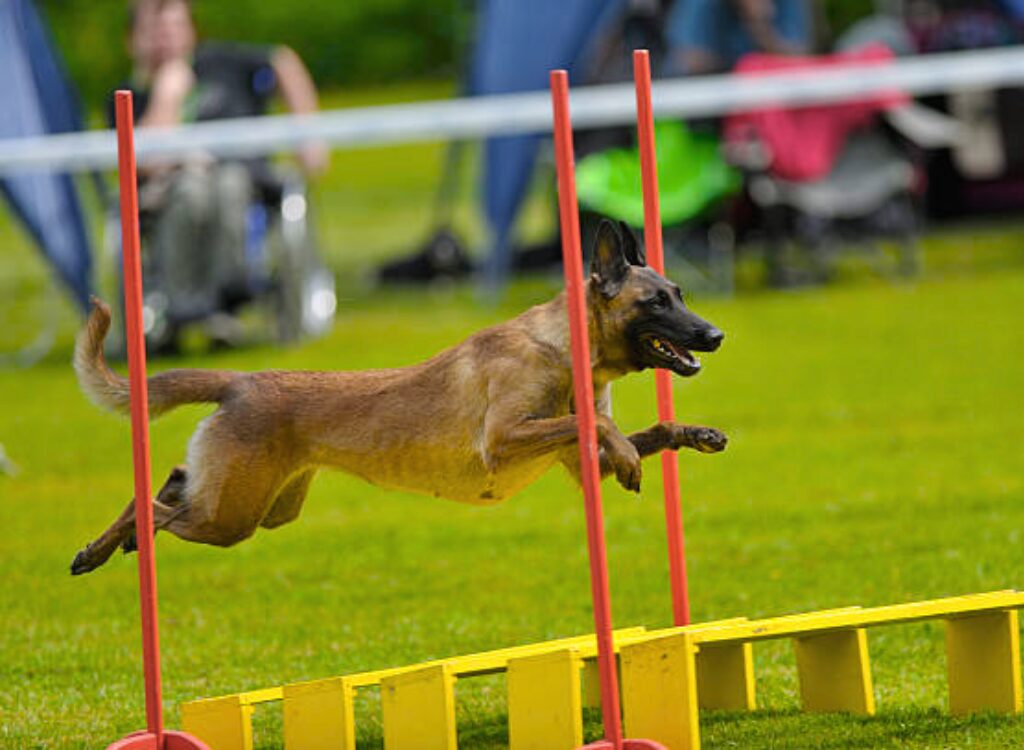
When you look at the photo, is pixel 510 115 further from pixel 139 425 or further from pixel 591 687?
pixel 139 425

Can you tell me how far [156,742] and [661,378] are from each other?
5.03 feet

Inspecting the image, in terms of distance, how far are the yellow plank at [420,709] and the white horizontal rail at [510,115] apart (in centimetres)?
796

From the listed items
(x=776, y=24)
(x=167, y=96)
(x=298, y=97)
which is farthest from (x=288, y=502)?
(x=776, y=24)

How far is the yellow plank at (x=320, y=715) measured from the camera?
500cm

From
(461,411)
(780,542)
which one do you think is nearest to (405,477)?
(461,411)

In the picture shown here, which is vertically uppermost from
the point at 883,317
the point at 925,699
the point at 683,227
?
the point at 683,227

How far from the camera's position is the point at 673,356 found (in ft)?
15.9

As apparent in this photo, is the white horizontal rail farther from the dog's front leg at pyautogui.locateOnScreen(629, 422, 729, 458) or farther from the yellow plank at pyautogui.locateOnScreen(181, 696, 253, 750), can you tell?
the dog's front leg at pyautogui.locateOnScreen(629, 422, 729, 458)

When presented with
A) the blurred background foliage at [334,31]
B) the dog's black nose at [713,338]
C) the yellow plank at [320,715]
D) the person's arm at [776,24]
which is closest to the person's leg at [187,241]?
the person's arm at [776,24]

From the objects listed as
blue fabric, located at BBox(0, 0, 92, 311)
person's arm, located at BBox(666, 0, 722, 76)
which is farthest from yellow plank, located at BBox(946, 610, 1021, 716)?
person's arm, located at BBox(666, 0, 722, 76)

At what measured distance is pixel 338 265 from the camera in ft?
60.0

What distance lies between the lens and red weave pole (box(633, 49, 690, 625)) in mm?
5074

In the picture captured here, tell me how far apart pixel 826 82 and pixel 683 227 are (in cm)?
177

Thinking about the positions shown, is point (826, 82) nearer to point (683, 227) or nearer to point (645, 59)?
point (683, 227)
